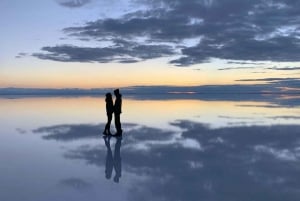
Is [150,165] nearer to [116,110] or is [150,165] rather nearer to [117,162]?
[117,162]

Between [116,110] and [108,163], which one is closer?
[108,163]

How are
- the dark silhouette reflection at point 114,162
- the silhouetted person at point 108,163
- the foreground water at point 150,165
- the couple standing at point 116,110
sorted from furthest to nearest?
1. the couple standing at point 116,110
2. the silhouetted person at point 108,163
3. the dark silhouette reflection at point 114,162
4. the foreground water at point 150,165

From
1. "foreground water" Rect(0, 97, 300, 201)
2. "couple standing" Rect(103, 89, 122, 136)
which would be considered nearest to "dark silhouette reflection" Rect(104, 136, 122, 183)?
A: "foreground water" Rect(0, 97, 300, 201)

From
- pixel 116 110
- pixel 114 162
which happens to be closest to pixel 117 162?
pixel 114 162

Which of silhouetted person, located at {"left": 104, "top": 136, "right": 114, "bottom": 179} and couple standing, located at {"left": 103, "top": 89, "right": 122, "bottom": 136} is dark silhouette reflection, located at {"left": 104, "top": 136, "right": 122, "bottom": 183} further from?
couple standing, located at {"left": 103, "top": 89, "right": 122, "bottom": 136}

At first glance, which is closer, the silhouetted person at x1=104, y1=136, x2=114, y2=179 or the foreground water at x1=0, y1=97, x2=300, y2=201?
the foreground water at x1=0, y1=97, x2=300, y2=201

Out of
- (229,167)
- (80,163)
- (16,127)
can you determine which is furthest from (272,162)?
(16,127)

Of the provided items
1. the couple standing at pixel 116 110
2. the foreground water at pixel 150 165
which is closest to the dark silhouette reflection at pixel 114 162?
the foreground water at pixel 150 165

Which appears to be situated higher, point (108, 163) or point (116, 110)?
point (116, 110)

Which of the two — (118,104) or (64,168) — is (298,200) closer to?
(64,168)

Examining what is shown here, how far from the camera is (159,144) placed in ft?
46.1

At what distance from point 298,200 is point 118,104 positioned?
387 inches

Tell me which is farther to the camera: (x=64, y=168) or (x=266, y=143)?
(x=266, y=143)

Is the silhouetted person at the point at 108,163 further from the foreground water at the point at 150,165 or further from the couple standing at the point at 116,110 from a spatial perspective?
the couple standing at the point at 116,110
